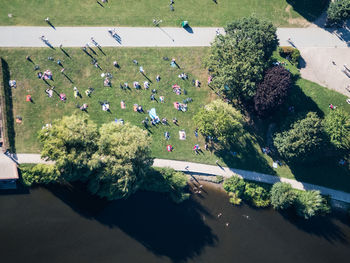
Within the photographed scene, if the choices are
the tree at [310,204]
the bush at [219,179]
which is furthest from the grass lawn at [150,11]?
the tree at [310,204]

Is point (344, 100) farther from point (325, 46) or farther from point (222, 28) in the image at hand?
point (222, 28)

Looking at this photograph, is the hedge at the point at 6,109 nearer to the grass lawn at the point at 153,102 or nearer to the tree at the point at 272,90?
the grass lawn at the point at 153,102

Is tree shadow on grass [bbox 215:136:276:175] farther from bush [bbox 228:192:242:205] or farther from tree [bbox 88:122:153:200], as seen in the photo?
tree [bbox 88:122:153:200]

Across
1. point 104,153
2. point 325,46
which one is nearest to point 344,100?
point 325,46

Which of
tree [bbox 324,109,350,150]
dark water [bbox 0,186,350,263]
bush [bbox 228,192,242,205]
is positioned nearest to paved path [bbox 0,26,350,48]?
tree [bbox 324,109,350,150]

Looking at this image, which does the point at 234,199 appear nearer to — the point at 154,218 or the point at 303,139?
the point at 154,218
